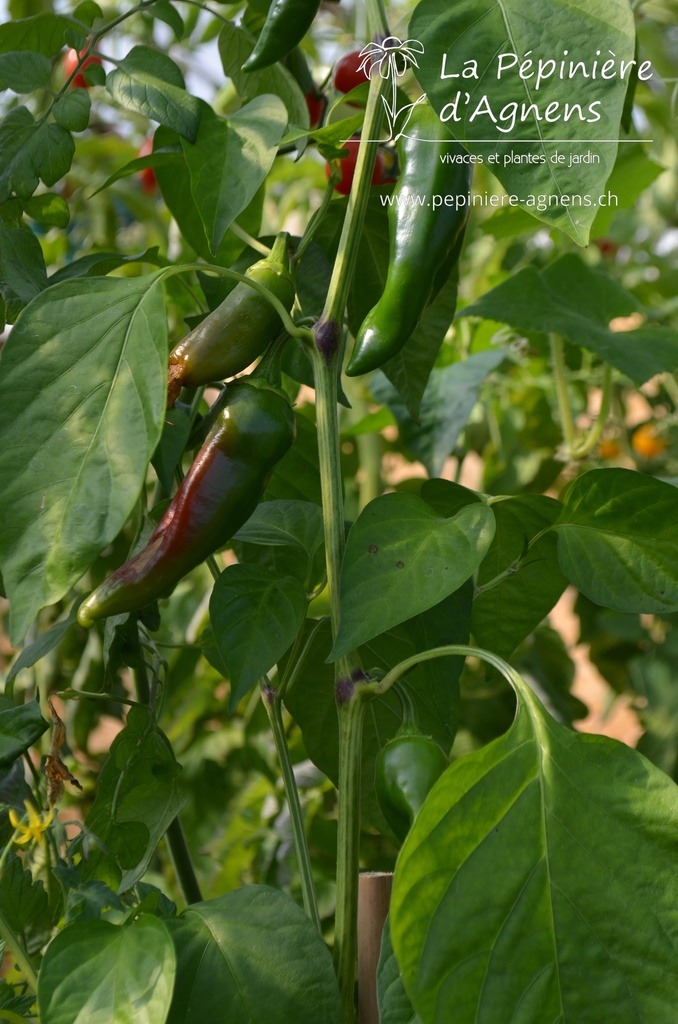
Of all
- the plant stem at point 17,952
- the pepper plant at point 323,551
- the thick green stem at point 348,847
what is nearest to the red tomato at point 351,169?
the pepper plant at point 323,551

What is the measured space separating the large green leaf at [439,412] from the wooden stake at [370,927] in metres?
0.36

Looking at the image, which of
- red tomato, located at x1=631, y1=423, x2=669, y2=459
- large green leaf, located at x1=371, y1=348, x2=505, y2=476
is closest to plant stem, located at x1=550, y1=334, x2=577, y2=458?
large green leaf, located at x1=371, y1=348, x2=505, y2=476

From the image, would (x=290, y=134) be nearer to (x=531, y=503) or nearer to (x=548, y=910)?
(x=531, y=503)

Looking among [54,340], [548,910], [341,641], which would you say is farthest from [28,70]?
[548,910]

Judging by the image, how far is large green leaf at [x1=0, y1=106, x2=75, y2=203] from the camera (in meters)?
0.51

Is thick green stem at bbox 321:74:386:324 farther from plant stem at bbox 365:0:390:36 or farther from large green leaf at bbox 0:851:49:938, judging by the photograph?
large green leaf at bbox 0:851:49:938

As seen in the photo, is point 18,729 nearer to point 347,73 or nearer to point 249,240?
point 249,240

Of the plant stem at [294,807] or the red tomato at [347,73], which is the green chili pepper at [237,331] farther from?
the red tomato at [347,73]

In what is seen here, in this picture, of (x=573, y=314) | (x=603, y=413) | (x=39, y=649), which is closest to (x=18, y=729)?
(x=39, y=649)

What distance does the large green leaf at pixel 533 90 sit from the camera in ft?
1.28

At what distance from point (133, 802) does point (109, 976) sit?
0.18 m

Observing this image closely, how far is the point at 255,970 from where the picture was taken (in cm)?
38

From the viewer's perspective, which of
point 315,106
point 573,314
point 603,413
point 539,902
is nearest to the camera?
point 539,902

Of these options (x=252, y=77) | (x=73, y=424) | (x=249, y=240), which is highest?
(x=252, y=77)
